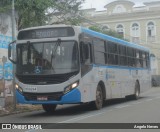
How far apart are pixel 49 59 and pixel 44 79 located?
29.5 inches

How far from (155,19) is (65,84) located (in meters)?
47.1

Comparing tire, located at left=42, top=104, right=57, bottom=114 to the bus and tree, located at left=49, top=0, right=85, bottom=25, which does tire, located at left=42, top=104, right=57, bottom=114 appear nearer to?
the bus

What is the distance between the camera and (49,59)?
51.4 feet

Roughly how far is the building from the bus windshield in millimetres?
43815

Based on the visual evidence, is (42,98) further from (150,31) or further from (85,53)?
(150,31)

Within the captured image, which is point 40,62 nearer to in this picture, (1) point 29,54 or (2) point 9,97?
(1) point 29,54

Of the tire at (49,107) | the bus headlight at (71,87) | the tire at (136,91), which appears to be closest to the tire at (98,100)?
the tire at (49,107)

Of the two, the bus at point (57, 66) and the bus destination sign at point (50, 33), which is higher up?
the bus destination sign at point (50, 33)

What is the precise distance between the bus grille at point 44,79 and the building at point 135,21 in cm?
4414

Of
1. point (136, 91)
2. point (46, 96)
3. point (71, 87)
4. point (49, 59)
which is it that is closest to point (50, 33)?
point (49, 59)

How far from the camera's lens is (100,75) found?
17.9 m

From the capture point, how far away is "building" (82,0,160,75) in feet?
199

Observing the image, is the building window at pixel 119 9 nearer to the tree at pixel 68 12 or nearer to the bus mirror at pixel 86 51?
the tree at pixel 68 12

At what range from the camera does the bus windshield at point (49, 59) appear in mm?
15539
